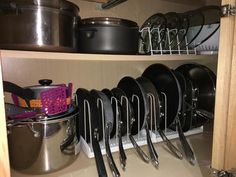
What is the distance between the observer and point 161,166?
0.78 metres

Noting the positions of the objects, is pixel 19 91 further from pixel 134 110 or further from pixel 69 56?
pixel 134 110

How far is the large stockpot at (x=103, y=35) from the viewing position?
0.73 meters

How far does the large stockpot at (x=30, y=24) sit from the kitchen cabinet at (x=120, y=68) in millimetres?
33

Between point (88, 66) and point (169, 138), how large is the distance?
1.79ft

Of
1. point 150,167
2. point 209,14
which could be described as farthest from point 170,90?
point 209,14

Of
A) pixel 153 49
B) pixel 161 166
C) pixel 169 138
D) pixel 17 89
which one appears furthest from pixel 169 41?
pixel 17 89

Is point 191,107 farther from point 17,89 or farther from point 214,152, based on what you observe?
point 17,89

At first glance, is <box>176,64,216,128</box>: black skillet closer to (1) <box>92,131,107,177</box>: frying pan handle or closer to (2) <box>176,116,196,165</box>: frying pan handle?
(2) <box>176,116,196,165</box>: frying pan handle

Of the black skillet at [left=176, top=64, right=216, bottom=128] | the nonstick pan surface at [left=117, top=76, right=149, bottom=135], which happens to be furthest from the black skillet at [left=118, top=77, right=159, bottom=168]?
the black skillet at [left=176, top=64, right=216, bottom=128]

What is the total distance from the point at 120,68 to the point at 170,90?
32 centimetres

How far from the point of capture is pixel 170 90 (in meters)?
0.99

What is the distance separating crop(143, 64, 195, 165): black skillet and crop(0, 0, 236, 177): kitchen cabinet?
0.24 feet

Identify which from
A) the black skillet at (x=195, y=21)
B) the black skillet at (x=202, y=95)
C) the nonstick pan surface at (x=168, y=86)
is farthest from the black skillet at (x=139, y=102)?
the black skillet at (x=195, y=21)

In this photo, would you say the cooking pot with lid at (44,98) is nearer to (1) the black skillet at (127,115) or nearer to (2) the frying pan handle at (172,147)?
(1) the black skillet at (127,115)
